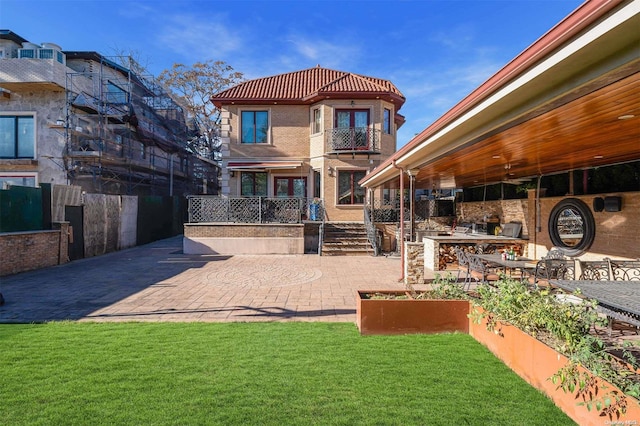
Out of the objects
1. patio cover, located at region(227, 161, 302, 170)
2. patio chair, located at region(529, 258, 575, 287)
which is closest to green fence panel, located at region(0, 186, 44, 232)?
patio cover, located at region(227, 161, 302, 170)

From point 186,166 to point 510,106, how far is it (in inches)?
1068

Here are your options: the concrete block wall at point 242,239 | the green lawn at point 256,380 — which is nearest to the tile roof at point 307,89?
the concrete block wall at point 242,239

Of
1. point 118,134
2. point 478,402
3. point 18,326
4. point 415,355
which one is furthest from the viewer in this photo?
point 118,134

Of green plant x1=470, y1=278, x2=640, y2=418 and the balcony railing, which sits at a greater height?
the balcony railing

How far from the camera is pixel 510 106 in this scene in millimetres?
4012

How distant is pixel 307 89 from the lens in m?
18.1

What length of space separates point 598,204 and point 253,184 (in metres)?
14.2

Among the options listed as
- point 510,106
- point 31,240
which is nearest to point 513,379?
point 510,106

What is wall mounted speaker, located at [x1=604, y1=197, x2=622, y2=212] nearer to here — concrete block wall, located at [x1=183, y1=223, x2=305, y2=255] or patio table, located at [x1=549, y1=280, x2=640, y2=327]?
patio table, located at [x1=549, y1=280, x2=640, y2=327]

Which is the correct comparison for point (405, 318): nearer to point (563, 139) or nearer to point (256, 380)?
point (256, 380)

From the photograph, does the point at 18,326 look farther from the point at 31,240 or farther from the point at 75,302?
the point at 31,240

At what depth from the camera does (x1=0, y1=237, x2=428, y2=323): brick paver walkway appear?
581cm

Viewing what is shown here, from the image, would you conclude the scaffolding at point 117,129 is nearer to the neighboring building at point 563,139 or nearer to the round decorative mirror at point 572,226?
the neighboring building at point 563,139

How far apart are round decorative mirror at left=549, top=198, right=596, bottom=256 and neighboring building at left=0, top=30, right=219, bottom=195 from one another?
18682 mm
